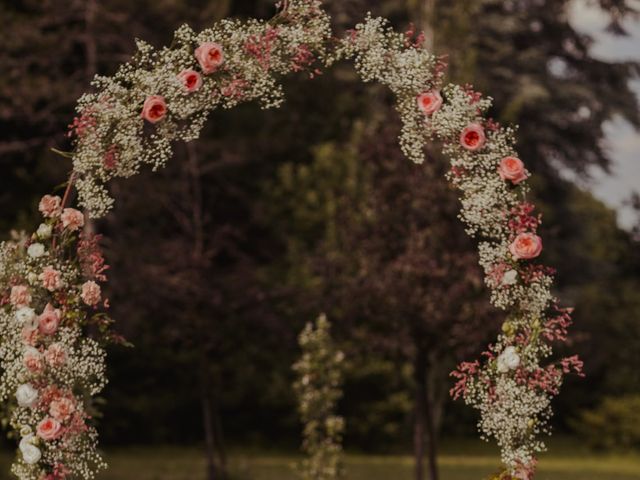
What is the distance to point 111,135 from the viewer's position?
6.06 metres

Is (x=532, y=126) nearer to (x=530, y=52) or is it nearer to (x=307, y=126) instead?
(x=530, y=52)

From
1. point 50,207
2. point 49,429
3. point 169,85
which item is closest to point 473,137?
point 169,85

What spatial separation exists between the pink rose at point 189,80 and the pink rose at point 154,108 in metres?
0.15

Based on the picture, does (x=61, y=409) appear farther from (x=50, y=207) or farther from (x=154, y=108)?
(x=154, y=108)

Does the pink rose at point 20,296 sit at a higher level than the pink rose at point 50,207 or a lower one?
lower

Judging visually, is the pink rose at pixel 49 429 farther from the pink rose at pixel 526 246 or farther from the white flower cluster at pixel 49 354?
the pink rose at pixel 526 246

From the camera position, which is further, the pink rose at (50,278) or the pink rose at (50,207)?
the pink rose at (50,207)

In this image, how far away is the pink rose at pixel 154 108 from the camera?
586cm

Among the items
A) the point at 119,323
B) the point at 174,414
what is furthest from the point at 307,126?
the point at 119,323

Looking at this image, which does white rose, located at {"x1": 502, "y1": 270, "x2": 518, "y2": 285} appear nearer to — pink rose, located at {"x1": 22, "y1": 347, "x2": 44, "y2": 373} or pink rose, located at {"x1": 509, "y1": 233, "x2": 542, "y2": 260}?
pink rose, located at {"x1": 509, "y1": 233, "x2": 542, "y2": 260}

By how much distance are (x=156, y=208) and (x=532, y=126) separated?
8.14 m

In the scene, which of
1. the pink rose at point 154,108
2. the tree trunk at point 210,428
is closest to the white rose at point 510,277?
the pink rose at point 154,108

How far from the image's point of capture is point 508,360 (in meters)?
5.77

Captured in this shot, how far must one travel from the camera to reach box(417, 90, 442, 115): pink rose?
594 centimetres
